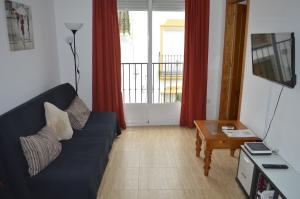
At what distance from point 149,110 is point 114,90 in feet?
2.56

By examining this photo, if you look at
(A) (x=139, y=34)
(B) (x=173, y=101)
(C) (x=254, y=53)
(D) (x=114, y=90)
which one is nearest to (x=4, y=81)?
(D) (x=114, y=90)

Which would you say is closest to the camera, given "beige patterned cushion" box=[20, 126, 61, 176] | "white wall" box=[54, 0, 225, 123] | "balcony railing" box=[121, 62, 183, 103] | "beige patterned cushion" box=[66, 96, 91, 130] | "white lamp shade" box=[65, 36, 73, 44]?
"beige patterned cushion" box=[20, 126, 61, 176]

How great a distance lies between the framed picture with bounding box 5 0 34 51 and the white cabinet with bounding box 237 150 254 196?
2.65 metres

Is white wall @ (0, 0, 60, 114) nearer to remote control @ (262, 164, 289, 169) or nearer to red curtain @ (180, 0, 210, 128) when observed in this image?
red curtain @ (180, 0, 210, 128)

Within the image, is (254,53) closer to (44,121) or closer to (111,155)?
(111,155)

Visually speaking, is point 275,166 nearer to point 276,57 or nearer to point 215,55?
point 276,57

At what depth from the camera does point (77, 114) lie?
332cm

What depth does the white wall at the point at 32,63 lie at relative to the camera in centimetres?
246

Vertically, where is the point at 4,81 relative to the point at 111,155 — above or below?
above

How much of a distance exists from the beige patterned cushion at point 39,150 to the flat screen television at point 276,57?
2.23m

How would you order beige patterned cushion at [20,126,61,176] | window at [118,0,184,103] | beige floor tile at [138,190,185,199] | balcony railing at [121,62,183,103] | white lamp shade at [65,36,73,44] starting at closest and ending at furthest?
beige patterned cushion at [20,126,61,176] < beige floor tile at [138,190,185,199] < white lamp shade at [65,36,73,44] < window at [118,0,184,103] < balcony railing at [121,62,183,103]

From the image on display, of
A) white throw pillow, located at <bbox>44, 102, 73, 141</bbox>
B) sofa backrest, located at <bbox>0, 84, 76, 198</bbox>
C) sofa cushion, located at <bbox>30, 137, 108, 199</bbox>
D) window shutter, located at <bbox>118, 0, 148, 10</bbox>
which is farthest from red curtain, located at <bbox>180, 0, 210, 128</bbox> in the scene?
sofa backrest, located at <bbox>0, 84, 76, 198</bbox>

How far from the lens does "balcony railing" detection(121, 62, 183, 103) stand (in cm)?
450

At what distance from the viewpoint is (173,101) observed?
4805 mm
